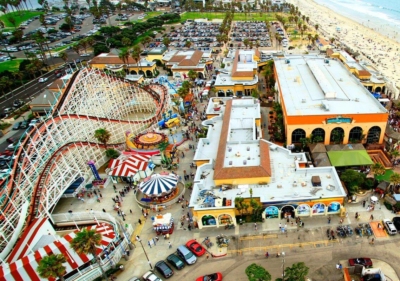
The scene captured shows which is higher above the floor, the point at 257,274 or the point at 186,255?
the point at 257,274

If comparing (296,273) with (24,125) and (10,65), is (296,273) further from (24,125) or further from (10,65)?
(10,65)

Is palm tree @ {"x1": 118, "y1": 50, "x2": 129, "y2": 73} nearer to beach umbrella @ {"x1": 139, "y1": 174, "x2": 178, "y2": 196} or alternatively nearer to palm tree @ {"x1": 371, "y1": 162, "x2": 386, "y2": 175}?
beach umbrella @ {"x1": 139, "y1": 174, "x2": 178, "y2": 196}

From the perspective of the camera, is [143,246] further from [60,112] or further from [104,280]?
[60,112]

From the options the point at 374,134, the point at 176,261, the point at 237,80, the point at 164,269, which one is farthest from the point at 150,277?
the point at 237,80

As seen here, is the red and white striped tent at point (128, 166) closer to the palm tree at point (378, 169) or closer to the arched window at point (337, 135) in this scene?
the arched window at point (337, 135)

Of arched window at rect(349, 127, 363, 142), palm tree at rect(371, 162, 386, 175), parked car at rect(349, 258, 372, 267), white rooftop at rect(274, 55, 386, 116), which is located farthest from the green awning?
parked car at rect(349, 258, 372, 267)

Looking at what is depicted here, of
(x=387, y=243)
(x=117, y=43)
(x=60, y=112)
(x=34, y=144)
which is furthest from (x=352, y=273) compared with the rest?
(x=117, y=43)

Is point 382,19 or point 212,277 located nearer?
point 212,277
